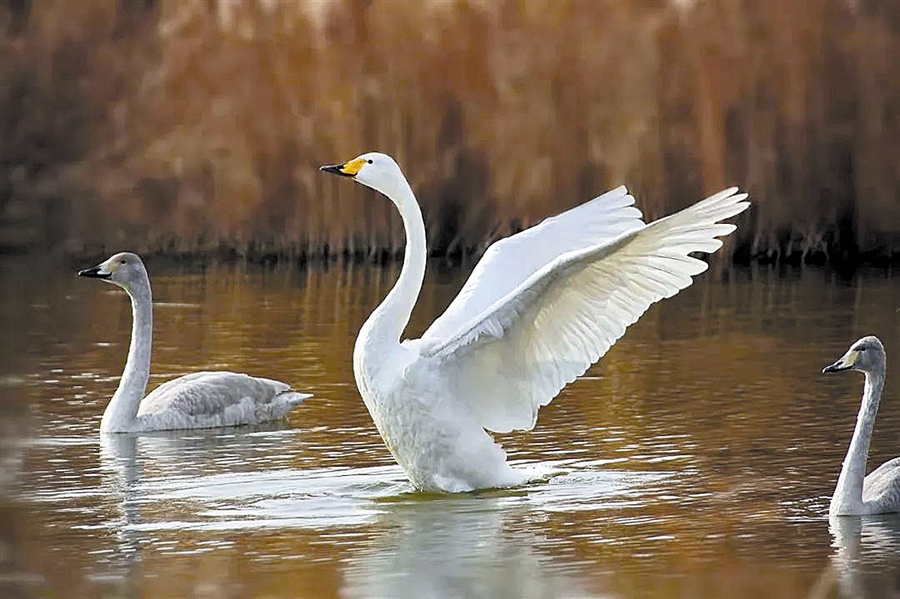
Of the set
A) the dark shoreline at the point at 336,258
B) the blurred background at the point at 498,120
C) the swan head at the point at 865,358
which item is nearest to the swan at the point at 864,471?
the swan head at the point at 865,358

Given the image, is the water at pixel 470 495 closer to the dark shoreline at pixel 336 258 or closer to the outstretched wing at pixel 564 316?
the outstretched wing at pixel 564 316

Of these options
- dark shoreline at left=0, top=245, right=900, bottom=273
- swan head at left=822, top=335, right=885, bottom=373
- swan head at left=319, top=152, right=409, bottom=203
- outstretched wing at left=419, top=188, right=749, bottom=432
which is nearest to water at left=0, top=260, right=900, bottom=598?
outstretched wing at left=419, top=188, right=749, bottom=432

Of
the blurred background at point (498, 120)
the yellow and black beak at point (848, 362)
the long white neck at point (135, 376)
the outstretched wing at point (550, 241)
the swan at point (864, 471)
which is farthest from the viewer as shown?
the blurred background at point (498, 120)

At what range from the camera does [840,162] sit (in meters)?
19.2

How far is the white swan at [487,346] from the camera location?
8.33m

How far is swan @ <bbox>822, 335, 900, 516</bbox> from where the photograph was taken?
8203 mm

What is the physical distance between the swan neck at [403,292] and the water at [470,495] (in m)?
0.74

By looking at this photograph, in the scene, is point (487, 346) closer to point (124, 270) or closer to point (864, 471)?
point (864, 471)

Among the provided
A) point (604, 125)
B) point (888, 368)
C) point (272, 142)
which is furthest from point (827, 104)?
point (888, 368)

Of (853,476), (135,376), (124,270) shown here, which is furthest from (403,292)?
(124,270)

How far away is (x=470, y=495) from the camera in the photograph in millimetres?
8969

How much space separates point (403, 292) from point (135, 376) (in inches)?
125

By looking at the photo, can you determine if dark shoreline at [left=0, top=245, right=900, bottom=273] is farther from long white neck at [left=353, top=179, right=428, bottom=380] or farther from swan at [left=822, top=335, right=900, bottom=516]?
swan at [left=822, top=335, right=900, bottom=516]

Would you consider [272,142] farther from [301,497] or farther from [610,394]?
[301,497]
